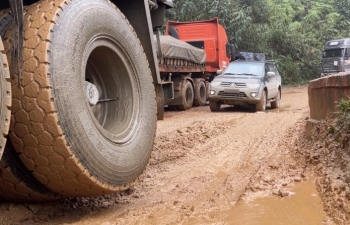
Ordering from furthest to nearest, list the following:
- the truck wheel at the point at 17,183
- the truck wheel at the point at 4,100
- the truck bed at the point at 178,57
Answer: the truck bed at the point at 178,57 < the truck wheel at the point at 17,183 < the truck wheel at the point at 4,100

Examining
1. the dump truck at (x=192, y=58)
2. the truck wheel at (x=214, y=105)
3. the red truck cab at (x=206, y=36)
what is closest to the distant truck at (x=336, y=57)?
the dump truck at (x=192, y=58)

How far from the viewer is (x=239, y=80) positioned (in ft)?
41.0

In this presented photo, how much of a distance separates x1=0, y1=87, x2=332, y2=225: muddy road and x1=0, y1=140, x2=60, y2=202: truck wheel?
17 centimetres

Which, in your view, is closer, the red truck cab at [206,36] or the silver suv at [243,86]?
the silver suv at [243,86]

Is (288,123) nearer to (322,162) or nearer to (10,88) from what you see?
(322,162)

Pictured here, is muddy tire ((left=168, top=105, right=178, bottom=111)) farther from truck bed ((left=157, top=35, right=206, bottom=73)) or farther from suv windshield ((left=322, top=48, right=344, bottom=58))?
suv windshield ((left=322, top=48, right=344, bottom=58))

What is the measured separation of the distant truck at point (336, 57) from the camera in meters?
26.6

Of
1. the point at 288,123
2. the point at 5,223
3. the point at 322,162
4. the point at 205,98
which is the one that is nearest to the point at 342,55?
the point at 205,98

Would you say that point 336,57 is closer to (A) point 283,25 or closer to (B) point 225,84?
(A) point 283,25

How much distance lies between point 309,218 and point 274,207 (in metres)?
0.30

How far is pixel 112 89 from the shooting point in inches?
132

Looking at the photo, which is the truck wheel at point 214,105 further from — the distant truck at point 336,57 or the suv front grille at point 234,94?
the distant truck at point 336,57

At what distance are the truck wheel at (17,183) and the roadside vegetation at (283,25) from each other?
69.1ft

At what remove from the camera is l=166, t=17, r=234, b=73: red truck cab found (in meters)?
17.0
